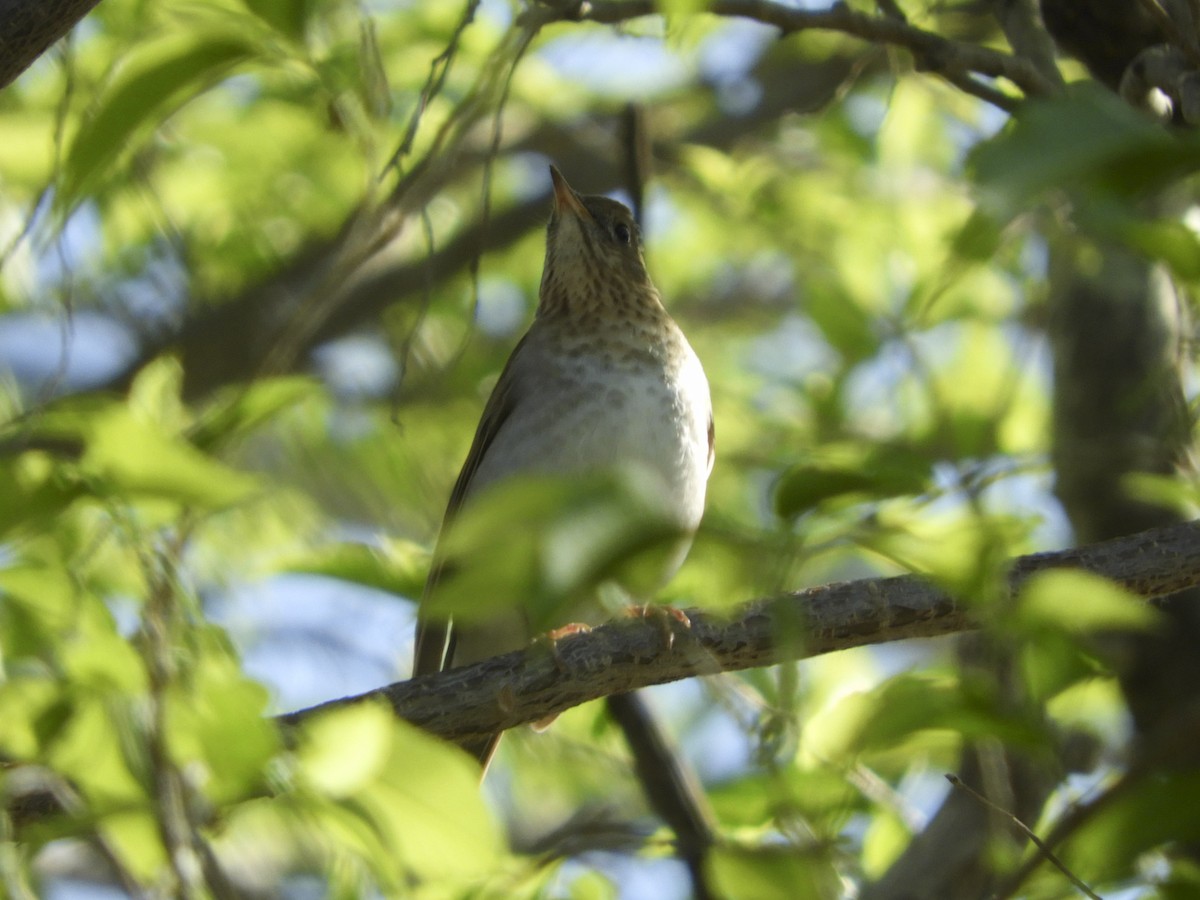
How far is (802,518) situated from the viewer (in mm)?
1692

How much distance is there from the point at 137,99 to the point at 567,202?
3064 mm

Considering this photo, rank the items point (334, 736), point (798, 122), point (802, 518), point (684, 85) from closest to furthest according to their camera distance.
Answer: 1. point (334, 736)
2. point (802, 518)
3. point (798, 122)
4. point (684, 85)

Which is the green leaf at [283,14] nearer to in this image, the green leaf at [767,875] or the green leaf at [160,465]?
the green leaf at [160,465]

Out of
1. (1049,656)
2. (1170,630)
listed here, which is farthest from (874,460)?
(1170,630)

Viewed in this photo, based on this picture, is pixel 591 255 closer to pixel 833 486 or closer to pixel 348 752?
pixel 833 486

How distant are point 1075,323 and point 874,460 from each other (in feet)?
7.03

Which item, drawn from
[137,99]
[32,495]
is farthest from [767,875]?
[137,99]

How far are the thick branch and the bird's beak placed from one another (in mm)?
2365

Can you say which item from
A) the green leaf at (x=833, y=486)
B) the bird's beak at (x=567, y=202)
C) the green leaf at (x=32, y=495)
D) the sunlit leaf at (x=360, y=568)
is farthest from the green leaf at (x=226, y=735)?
the bird's beak at (x=567, y=202)

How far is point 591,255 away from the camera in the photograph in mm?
4828

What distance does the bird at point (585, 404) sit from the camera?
13.1 feet

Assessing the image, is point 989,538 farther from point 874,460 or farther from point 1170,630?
point 1170,630

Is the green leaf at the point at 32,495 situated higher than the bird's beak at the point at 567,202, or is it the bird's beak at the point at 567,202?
the green leaf at the point at 32,495

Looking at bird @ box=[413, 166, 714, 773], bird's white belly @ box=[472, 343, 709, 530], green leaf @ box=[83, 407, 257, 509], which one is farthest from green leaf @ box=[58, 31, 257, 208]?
bird's white belly @ box=[472, 343, 709, 530]
